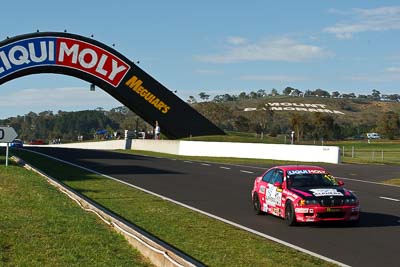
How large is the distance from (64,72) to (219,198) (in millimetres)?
35145

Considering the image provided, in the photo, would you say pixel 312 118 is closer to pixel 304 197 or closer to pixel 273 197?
pixel 273 197

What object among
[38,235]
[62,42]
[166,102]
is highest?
[62,42]

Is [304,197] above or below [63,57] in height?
below

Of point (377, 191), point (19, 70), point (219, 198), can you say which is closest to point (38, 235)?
point (219, 198)

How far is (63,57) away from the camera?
50625 millimetres

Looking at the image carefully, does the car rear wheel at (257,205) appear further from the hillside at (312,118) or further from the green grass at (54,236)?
the hillside at (312,118)

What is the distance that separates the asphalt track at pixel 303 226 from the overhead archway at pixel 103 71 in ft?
71.5

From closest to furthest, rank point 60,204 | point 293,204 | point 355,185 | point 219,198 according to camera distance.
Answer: point 293,204
point 60,204
point 219,198
point 355,185

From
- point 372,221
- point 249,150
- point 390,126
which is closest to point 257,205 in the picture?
point 372,221

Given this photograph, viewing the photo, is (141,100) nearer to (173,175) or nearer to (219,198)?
(173,175)

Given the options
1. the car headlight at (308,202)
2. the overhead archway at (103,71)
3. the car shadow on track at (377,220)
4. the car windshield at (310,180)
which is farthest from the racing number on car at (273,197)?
the overhead archway at (103,71)

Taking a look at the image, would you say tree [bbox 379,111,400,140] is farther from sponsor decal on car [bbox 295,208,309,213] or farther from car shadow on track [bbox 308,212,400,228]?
sponsor decal on car [bbox 295,208,309,213]

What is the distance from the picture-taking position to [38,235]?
1087cm

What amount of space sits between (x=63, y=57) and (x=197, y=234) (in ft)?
134
